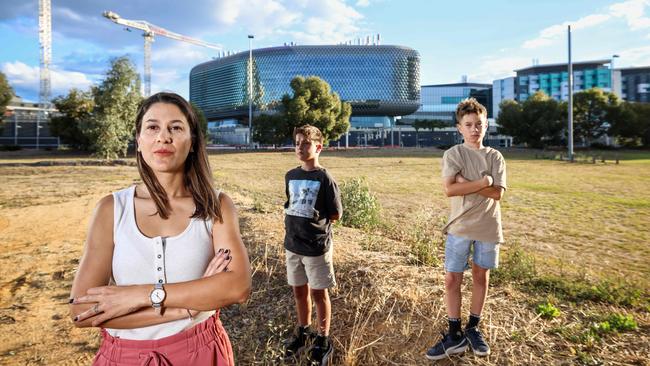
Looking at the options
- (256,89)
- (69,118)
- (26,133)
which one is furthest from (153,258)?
(256,89)

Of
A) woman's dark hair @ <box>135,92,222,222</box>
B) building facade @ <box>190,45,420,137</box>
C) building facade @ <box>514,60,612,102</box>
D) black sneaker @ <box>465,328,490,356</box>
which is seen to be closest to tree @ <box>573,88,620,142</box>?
building facade @ <box>514,60,612,102</box>

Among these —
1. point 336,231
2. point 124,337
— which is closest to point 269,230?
point 336,231

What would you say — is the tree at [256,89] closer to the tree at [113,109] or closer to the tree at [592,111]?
the tree at [592,111]

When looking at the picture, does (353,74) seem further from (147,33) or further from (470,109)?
(470,109)

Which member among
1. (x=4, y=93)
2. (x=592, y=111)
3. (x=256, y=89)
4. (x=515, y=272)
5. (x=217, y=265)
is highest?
(x=256, y=89)

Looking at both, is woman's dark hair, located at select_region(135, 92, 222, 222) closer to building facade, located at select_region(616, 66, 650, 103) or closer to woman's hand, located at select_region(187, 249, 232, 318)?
woman's hand, located at select_region(187, 249, 232, 318)

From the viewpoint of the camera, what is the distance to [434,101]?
127 metres

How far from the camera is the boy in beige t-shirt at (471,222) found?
3.37m

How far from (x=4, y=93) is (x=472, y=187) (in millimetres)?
66578

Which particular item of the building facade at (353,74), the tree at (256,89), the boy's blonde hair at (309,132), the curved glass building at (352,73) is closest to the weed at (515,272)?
the boy's blonde hair at (309,132)

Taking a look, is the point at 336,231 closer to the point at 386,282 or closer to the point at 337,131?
the point at 386,282

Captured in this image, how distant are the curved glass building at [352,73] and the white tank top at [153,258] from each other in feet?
354

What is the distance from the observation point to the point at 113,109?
1161 inches

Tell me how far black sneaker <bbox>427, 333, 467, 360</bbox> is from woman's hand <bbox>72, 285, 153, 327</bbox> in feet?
8.02
